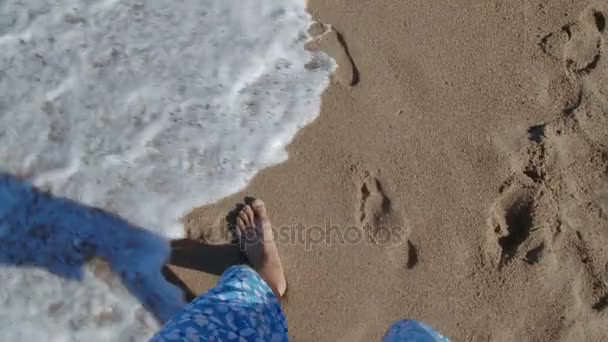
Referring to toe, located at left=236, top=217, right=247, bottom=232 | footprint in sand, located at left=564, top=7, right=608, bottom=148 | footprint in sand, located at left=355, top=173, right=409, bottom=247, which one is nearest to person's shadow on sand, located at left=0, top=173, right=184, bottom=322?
toe, located at left=236, top=217, right=247, bottom=232

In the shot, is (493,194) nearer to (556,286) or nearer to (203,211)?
(556,286)

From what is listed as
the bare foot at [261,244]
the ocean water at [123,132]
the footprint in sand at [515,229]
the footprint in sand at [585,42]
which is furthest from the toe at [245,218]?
the footprint in sand at [585,42]

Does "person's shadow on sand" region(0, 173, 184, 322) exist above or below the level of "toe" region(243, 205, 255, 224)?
below

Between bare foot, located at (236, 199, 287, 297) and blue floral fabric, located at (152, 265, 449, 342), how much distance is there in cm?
16

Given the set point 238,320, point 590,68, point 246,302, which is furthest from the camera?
point 590,68

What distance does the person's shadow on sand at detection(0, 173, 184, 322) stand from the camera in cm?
230

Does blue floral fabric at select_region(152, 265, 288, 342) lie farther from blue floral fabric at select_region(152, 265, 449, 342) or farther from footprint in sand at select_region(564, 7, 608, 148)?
footprint in sand at select_region(564, 7, 608, 148)

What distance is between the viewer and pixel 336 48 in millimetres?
2588

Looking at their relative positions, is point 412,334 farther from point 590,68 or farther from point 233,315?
point 590,68

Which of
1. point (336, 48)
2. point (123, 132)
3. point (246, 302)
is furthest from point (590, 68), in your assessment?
point (123, 132)

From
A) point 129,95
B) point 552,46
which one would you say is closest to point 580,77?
point 552,46

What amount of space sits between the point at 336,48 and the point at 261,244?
94cm

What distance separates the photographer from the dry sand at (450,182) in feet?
7.24

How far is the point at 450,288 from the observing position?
222cm
